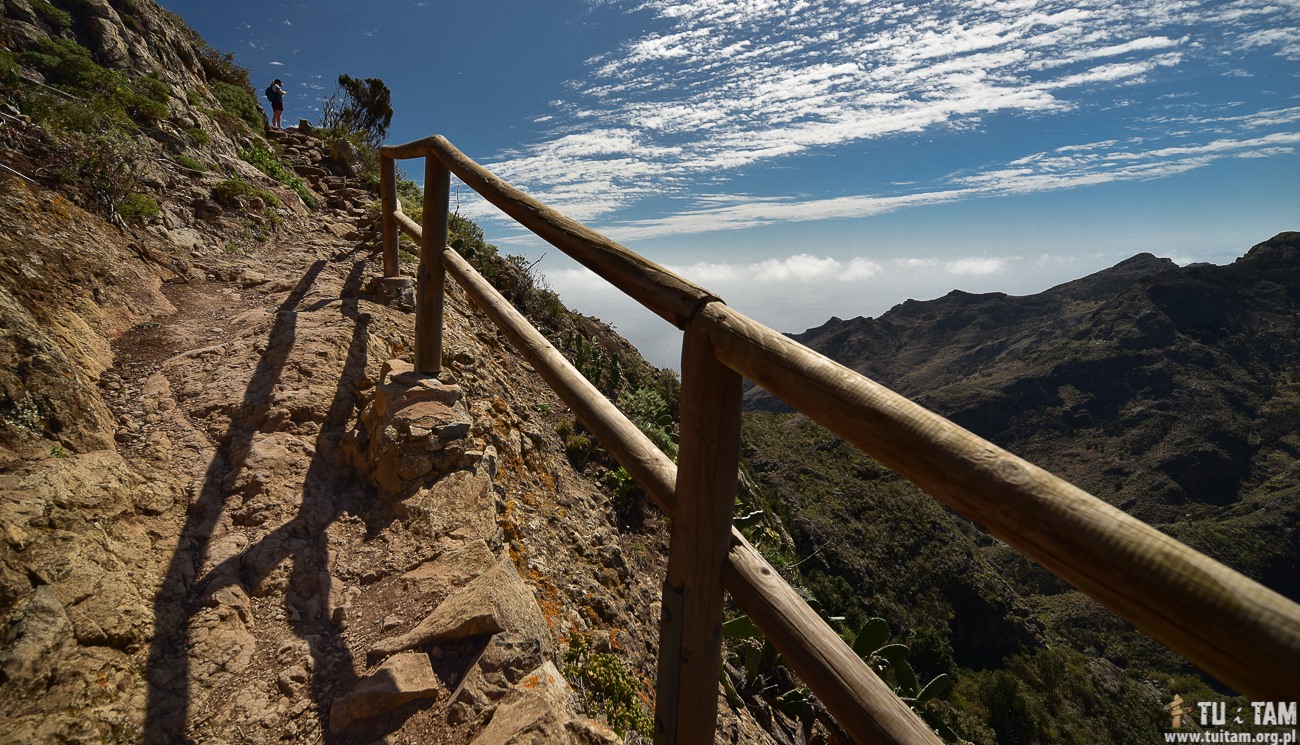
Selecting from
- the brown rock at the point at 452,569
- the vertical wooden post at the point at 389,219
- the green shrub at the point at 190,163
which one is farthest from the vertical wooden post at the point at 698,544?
the green shrub at the point at 190,163

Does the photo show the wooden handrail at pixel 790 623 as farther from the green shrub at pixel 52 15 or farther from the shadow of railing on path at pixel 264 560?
the green shrub at pixel 52 15

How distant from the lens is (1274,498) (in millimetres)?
49312

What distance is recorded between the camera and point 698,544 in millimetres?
1693

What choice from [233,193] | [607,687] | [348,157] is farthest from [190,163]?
[607,687]

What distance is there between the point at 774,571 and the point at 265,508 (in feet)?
8.52

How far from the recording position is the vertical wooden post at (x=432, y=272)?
3.94 metres

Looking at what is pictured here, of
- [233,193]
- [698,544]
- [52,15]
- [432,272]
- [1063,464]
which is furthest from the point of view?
[1063,464]

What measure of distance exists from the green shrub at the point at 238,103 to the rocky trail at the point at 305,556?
10.0 metres

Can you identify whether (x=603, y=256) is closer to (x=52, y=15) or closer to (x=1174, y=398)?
(x=52, y=15)

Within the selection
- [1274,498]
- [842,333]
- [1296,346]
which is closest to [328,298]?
[1274,498]

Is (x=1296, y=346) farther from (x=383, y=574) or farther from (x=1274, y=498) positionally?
(x=383, y=574)

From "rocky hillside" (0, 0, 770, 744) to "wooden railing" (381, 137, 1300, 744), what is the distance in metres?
0.84

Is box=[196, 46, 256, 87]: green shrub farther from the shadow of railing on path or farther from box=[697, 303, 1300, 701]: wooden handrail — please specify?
box=[697, 303, 1300, 701]: wooden handrail

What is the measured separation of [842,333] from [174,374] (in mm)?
121921
